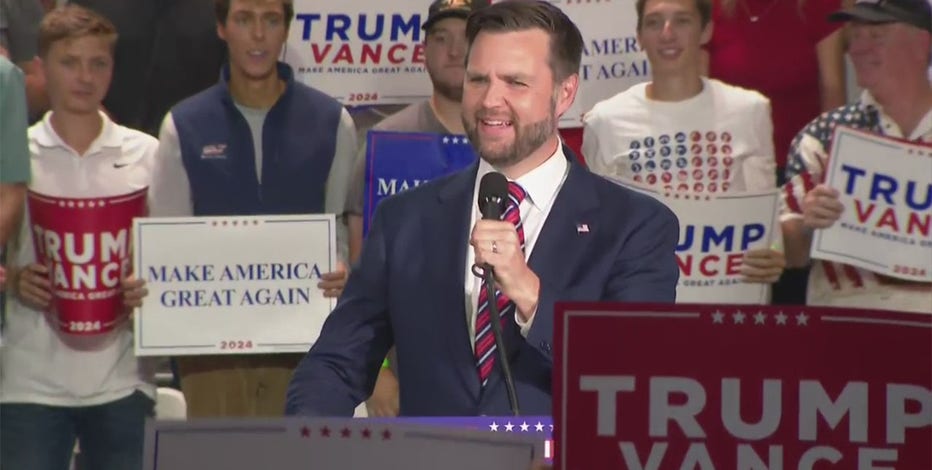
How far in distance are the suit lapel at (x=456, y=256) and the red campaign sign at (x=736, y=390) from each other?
97 centimetres

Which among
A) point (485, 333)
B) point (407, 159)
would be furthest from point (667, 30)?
point (485, 333)

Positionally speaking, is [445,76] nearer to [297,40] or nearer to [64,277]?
[297,40]

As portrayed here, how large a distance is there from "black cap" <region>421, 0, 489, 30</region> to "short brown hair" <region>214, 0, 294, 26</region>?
394mm

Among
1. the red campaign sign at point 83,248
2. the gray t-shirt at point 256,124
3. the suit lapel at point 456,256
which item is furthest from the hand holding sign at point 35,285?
the suit lapel at point 456,256

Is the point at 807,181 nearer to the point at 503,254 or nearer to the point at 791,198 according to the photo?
the point at 791,198

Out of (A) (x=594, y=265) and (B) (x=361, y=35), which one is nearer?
(A) (x=594, y=265)

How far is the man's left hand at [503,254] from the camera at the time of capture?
280 cm

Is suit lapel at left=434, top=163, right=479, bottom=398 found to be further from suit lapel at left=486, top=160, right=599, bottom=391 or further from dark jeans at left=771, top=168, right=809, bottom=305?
dark jeans at left=771, top=168, right=809, bottom=305

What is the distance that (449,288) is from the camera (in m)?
3.16

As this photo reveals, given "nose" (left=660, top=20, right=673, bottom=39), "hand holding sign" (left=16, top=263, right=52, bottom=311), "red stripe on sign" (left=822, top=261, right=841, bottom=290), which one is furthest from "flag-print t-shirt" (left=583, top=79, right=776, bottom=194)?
"hand holding sign" (left=16, top=263, right=52, bottom=311)

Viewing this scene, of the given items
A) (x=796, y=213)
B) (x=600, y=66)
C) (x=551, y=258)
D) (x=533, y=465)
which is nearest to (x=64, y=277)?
(x=600, y=66)

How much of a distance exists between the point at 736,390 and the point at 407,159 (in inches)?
110

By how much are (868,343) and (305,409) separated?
113 centimetres

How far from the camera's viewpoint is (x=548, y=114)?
3283 millimetres
